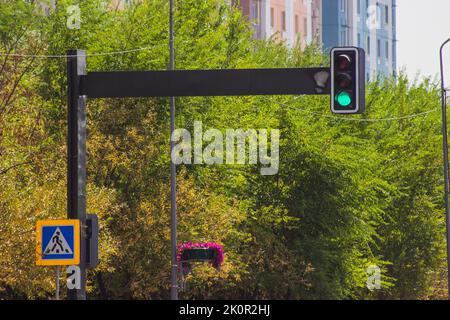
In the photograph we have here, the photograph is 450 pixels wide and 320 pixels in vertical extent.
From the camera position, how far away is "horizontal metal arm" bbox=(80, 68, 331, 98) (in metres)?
20.2

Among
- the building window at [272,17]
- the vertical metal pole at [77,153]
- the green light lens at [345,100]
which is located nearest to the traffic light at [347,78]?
the green light lens at [345,100]

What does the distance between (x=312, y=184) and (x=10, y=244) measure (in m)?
25.8

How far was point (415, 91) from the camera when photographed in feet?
228

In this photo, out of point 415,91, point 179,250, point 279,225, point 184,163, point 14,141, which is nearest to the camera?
point 14,141

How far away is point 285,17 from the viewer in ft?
308

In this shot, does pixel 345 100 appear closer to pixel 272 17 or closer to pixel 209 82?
pixel 209 82

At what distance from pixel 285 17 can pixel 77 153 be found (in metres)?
74.1

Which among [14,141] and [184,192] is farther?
[184,192]

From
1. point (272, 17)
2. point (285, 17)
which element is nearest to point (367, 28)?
point (285, 17)

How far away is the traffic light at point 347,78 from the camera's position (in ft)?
63.6

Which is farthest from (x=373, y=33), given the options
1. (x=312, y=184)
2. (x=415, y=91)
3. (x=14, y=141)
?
(x=14, y=141)

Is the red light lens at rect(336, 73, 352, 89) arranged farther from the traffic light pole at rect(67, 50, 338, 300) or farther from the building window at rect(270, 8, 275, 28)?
the building window at rect(270, 8, 275, 28)

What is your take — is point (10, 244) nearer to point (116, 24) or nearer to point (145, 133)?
point (145, 133)

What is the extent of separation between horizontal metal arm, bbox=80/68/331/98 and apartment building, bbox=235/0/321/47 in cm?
6249
